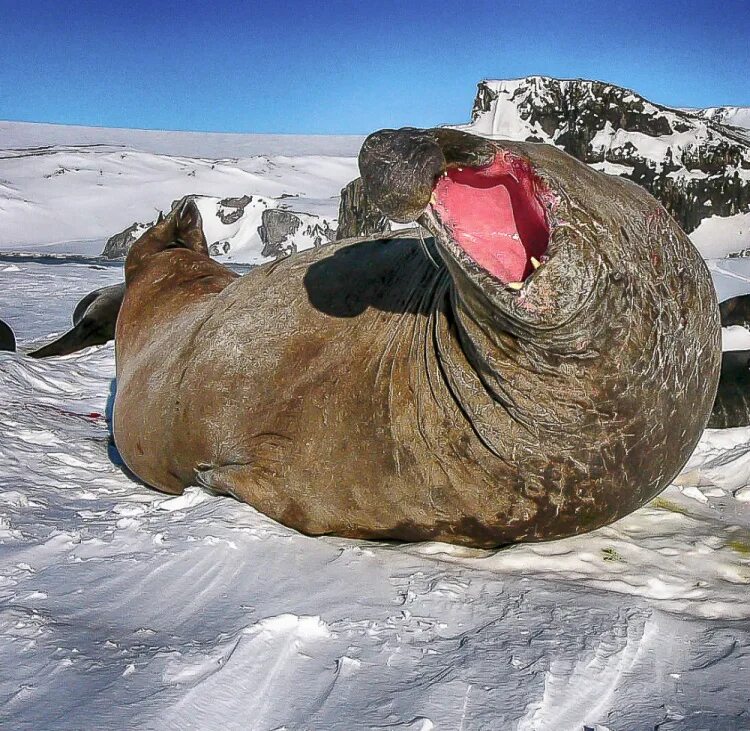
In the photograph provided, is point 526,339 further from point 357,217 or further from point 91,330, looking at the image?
point 357,217

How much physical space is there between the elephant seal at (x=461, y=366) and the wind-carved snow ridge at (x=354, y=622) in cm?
15

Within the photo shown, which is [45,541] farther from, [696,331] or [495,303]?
[696,331]

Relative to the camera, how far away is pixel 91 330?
718 centimetres

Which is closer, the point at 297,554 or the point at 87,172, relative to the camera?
the point at 297,554

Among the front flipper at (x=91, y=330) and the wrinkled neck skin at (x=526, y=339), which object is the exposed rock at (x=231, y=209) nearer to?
the front flipper at (x=91, y=330)

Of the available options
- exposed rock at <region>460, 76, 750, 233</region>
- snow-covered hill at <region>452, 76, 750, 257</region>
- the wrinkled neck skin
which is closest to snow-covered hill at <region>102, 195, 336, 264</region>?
exposed rock at <region>460, 76, 750, 233</region>

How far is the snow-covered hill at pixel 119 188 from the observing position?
23.4 metres

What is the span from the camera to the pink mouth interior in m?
1.91

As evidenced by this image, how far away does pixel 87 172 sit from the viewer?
31.2m

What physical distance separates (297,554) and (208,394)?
2.63ft

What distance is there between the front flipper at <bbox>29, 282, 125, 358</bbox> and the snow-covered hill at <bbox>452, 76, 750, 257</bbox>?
5700 millimetres

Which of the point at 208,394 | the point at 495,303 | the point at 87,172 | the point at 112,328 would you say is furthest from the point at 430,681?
the point at 87,172

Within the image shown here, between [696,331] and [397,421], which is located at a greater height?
[696,331]

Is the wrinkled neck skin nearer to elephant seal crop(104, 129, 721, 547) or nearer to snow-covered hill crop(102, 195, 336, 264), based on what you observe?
elephant seal crop(104, 129, 721, 547)
